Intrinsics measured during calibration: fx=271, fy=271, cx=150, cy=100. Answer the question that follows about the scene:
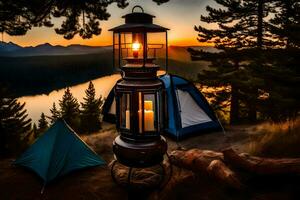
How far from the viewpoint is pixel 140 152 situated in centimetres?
420

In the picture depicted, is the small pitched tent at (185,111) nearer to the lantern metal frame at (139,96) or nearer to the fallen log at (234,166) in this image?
the fallen log at (234,166)

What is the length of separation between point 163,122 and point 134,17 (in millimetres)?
1742

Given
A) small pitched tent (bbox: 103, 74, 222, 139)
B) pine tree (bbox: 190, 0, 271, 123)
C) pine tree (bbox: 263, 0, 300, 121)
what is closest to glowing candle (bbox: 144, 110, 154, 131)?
pine tree (bbox: 263, 0, 300, 121)

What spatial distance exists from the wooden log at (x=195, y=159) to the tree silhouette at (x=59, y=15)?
17.7 ft

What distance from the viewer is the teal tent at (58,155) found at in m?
6.22

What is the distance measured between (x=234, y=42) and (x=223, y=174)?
1245cm

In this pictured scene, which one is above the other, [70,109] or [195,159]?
[195,159]

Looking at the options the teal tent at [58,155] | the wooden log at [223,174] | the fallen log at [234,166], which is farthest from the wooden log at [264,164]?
the teal tent at [58,155]

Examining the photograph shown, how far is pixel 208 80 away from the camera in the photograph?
15133 millimetres

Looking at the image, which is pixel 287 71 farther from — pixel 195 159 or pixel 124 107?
pixel 124 107

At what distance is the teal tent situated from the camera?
20.4 feet

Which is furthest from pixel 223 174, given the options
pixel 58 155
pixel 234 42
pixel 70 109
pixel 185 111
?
pixel 70 109

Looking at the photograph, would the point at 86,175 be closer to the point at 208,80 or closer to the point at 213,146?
the point at 213,146

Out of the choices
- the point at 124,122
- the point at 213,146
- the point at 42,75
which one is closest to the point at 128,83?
the point at 124,122
